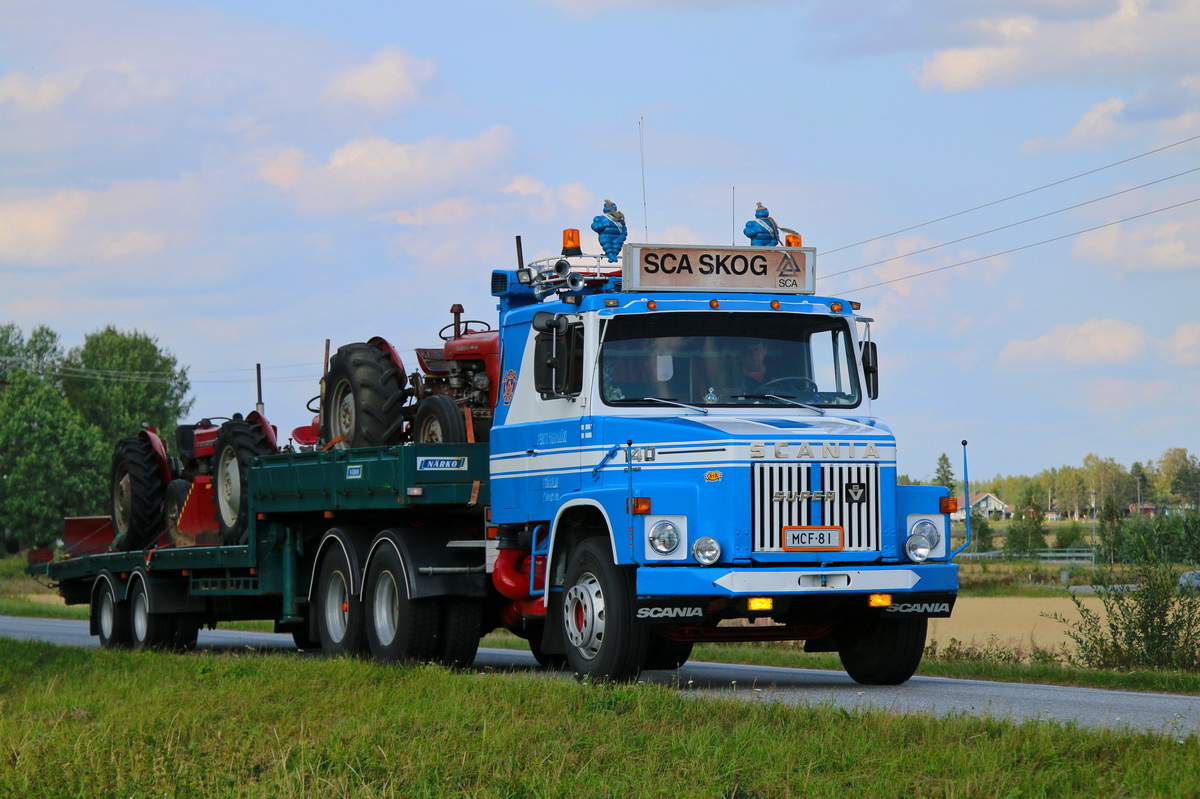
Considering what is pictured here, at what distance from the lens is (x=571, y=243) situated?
46.3ft

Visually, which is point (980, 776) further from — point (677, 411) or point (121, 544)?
point (121, 544)

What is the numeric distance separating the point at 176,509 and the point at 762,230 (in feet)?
30.6

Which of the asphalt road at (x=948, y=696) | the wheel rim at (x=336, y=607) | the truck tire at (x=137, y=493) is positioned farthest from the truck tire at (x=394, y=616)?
the truck tire at (x=137, y=493)

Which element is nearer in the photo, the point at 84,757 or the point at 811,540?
the point at 84,757

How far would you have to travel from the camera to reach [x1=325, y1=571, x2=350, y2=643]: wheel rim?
16.0 metres

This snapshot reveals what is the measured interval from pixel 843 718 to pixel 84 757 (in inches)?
175

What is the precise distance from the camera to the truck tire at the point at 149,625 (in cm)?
1994

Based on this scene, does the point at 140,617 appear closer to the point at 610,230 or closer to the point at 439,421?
the point at 439,421

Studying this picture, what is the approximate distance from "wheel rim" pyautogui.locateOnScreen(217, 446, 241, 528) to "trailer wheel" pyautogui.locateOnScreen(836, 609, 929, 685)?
807 centimetres

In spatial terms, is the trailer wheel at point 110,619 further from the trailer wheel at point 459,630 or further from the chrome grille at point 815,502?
the chrome grille at point 815,502

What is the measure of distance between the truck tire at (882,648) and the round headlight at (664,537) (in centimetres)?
238

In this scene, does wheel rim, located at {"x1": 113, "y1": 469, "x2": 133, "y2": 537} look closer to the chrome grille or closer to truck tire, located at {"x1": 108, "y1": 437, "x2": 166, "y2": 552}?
truck tire, located at {"x1": 108, "y1": 437, "x2": 166, "y2": 552}

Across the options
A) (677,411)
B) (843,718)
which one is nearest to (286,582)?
(677,411)

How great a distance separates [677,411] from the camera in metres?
12.4
